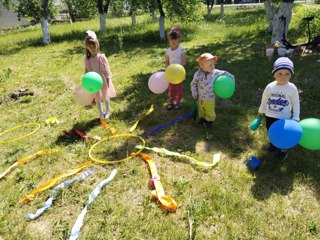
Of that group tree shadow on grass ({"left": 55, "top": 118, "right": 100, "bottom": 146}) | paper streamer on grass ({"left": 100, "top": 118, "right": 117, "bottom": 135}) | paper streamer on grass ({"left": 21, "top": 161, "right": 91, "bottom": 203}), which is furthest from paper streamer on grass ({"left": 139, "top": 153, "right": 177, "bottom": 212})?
tree shadow on grass ({"left": 55, "top": 118, "right": 100, "bottom": 146})

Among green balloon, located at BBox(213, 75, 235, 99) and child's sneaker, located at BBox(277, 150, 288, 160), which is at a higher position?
green balloon, located at BBox(213, 75, 235, 99)

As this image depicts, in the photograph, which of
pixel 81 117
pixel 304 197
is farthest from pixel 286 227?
A: pixel 81 117

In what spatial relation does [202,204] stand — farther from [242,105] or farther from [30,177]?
[242,105]

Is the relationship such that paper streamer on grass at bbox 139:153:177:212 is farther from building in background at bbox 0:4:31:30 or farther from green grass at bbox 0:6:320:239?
building in background at bbox 0:4:31:30

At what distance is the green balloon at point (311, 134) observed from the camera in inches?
151

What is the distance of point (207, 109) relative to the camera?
18.0ft

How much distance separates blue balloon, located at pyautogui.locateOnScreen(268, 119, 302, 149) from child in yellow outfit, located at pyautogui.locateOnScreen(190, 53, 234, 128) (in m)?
1.39

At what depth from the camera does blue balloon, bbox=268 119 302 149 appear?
3822 mm

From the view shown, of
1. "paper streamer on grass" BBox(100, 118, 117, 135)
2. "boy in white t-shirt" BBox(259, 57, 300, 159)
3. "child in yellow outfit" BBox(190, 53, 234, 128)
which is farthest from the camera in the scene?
"paper streamer on grass" BBox(100, 118, 117, 135)

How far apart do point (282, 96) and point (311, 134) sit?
2.25 ft

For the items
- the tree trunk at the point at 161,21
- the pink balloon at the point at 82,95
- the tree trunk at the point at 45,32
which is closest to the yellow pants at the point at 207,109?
the pink balloon at the point at 82,95

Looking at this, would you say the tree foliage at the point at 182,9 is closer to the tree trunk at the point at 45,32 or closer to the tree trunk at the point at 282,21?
the tree trunk at the point at 282,21

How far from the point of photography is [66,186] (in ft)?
14.2

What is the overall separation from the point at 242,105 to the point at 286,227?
142 inches
